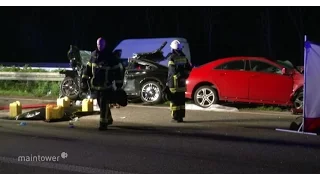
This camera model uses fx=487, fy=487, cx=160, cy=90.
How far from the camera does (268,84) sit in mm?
11914

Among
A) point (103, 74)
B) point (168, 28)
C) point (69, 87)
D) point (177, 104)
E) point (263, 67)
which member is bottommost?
point (177, 104)

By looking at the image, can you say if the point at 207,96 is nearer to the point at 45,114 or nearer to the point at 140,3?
the point at 45,114

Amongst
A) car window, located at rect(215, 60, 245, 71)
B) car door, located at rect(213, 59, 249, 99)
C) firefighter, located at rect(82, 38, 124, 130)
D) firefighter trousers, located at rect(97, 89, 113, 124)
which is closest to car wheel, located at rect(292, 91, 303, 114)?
car door, located at rect(213, 59, 249, 99)

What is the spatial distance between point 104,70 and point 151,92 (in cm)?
463

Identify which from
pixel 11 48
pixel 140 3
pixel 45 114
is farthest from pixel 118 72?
pixel 11 48

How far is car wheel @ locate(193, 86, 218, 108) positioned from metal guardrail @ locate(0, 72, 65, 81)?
5022 mm

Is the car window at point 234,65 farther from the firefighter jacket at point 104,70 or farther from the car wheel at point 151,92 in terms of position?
the firefighter jacket at point 104,70

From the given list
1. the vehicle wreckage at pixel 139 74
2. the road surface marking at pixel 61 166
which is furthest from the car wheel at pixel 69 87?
the road surface marking at pixel 61 166

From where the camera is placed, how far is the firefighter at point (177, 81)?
1003cm

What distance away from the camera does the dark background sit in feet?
87.9

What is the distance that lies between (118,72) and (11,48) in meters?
26.9

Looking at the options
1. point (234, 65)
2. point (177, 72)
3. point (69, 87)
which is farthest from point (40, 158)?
point (69, 87)

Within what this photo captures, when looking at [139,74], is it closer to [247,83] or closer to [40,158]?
[247,83]

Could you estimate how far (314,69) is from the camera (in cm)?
862
